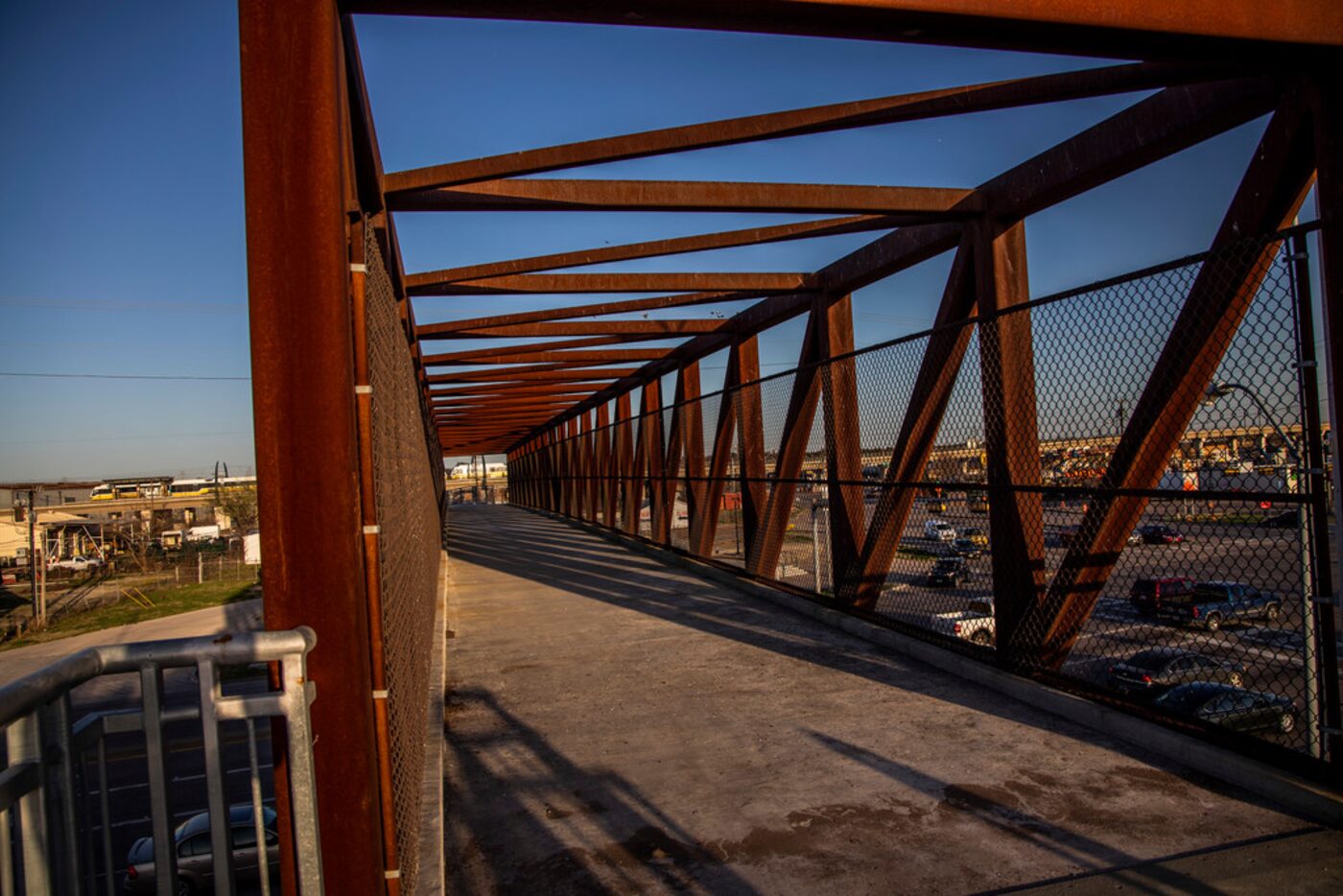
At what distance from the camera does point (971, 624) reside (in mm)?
6879

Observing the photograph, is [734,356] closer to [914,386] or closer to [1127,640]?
[914,386]

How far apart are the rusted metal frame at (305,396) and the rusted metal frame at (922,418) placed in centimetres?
492

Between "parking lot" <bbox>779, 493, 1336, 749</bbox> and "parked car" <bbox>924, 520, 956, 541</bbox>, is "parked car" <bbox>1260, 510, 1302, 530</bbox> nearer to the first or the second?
"parking lot" <bbox>779, 493, 1336, 749</bbox>

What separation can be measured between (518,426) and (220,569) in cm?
2472

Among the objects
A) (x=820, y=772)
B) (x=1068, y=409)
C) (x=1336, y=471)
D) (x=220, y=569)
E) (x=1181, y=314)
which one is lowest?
(x=220, y=569)

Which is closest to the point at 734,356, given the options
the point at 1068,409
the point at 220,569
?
the point at 1068,409

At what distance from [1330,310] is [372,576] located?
4278 mm

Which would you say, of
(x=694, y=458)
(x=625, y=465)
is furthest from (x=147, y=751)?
(x=625, y=465)

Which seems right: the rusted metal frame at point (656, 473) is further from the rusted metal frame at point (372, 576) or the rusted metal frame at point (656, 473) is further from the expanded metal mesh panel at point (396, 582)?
the rusted metal frame at point (372, 576)

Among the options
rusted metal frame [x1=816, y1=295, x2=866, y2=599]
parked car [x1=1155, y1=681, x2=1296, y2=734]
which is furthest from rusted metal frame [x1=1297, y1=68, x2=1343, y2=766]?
rusted metal frame [x1=816, y1=295, x2=866, y2=599]

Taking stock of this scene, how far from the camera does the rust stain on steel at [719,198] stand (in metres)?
6.45

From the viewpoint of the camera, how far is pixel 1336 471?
3.82m

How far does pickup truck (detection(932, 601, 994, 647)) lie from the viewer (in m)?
6.74

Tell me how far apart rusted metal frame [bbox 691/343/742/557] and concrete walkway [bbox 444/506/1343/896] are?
189 inches
